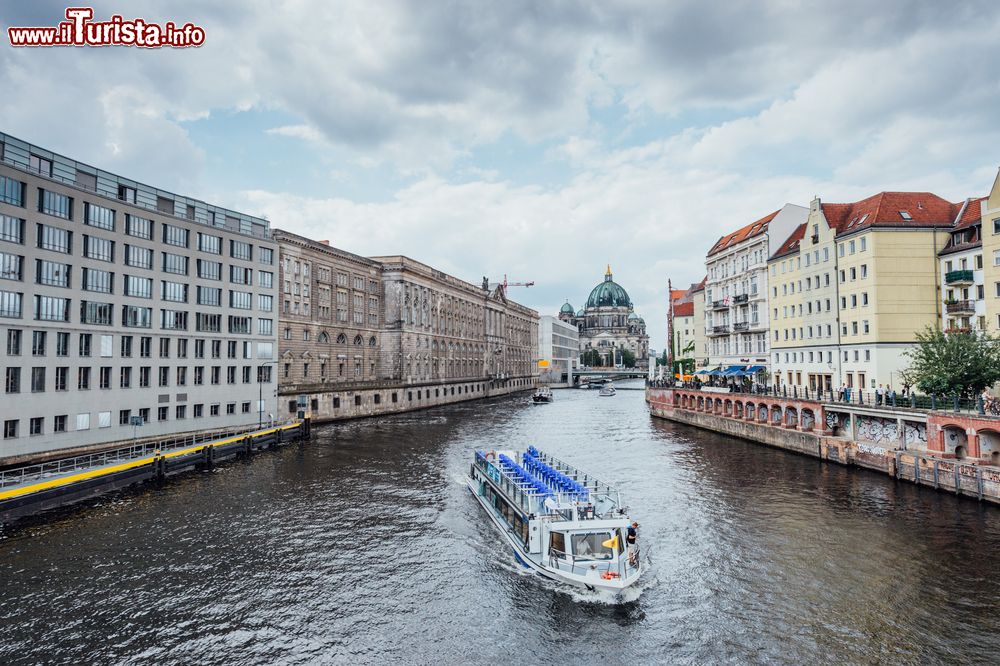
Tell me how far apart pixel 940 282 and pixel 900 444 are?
21675 millimetres

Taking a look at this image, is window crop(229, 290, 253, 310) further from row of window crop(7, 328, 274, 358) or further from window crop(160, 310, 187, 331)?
window crop(160, 310, 187, 331)

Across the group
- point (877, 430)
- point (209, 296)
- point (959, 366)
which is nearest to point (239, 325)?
point (209, 296)

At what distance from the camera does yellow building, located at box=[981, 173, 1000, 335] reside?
49625 mm

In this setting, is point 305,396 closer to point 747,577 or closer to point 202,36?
point 202,36

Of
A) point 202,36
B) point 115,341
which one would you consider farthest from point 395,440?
point 202,36

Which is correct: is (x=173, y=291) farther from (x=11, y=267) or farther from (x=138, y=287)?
(x=11, y=267)

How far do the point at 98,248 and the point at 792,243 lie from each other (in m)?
78.4

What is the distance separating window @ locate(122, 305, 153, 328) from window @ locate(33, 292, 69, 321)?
6.05 metres

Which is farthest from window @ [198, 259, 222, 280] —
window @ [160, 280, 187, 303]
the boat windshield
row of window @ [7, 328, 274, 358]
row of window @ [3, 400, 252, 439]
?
the boat windshield

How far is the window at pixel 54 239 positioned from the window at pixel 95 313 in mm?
5109

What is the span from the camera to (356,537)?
3294 centimetres

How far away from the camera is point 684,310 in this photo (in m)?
145

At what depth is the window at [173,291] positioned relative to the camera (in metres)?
63.5

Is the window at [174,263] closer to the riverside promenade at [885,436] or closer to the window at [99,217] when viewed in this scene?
the window at [99,217]
